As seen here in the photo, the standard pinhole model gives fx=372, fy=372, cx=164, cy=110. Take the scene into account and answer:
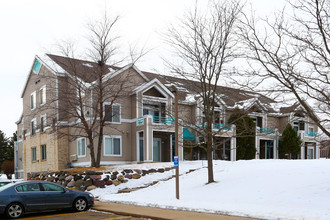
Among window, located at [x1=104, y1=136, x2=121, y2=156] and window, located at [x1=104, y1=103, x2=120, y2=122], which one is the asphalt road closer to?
window, located at [x1=104, y1=103, x2=120, y2=122]

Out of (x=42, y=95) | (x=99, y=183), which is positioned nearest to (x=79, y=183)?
(x=99, y=183)

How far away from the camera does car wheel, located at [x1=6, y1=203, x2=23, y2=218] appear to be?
13.0 metres

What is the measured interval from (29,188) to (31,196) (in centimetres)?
35

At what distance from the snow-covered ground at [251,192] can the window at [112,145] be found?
7153 mm

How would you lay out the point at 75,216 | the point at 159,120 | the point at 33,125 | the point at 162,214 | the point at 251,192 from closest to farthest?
the point at 162,214 → the point at 75,216 → the point at 251,192 → the point at 159,120 → the point at 33,125

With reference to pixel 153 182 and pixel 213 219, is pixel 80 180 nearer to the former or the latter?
pixel 153 182

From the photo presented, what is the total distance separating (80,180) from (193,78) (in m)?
10.2

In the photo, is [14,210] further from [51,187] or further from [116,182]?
[116,182]

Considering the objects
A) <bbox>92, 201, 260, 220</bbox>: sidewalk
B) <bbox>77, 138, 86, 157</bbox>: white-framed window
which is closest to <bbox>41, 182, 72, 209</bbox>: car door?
<bbox>92, 201, 260, 220</bbox>: sidewalk

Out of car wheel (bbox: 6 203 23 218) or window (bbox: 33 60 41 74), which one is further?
window (bbox: 33 60 41 74)

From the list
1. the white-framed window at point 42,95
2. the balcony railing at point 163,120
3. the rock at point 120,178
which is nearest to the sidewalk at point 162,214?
the rock at point 120,178

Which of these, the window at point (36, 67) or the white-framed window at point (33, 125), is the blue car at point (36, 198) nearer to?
the window at point (36, 67)

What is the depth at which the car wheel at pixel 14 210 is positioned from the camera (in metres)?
13.0

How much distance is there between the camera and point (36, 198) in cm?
1368
